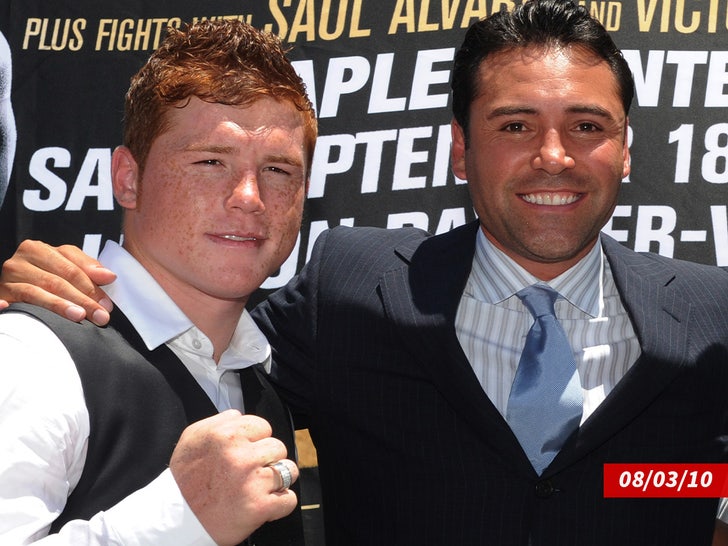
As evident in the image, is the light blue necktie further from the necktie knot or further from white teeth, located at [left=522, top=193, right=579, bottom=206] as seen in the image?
white teeth, located at [left=522, top=193, right=579, bottom=206]

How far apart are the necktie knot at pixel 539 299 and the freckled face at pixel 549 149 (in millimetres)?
79

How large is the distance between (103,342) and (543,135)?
3.62 feet

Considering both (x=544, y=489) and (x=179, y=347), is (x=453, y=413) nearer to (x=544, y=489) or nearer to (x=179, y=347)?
(x=544, y=489)

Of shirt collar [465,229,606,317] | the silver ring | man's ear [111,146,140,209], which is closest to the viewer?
the silver ring

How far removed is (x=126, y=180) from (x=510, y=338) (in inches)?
35.5

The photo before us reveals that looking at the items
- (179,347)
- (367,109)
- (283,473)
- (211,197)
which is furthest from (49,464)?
(367,109)

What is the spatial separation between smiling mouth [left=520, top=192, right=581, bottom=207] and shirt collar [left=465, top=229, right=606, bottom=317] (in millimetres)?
170

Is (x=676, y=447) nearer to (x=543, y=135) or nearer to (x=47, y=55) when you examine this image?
(x=543, y=135)

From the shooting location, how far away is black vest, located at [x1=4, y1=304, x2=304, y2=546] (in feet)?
4.59

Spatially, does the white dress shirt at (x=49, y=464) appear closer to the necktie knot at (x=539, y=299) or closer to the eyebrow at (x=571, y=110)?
the necktie knot at (x=539, y=299)

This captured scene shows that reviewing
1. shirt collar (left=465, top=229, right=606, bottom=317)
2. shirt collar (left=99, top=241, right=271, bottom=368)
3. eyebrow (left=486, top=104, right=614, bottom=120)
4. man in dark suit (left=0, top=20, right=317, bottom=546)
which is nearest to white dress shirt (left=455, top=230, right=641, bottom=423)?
shirt collar (left=465, top=229, right=606, bottom=317)

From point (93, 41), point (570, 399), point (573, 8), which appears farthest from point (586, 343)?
point (93, 41)

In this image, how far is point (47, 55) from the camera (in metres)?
3.01

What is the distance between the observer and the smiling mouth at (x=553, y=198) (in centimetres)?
208
